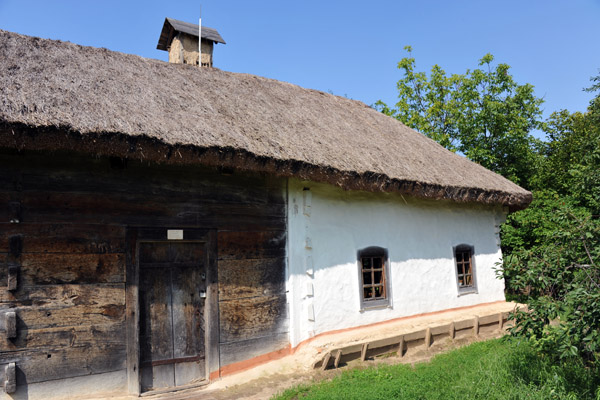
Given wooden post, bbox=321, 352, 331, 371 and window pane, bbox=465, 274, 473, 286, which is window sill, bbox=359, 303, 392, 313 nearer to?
wooden post, bbox=321, 352, 331, 371

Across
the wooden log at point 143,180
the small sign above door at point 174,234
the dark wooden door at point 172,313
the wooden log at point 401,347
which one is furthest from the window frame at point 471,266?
the small sign above door at point 174,234

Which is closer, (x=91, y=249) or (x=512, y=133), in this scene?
(x=91, y=249)

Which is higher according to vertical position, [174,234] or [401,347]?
[174,234]

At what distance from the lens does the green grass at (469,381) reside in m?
4.71

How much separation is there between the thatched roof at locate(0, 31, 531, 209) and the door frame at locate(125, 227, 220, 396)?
92 centimetres

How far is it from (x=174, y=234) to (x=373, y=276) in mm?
3381

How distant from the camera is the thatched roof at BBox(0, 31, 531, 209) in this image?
440 centimetres

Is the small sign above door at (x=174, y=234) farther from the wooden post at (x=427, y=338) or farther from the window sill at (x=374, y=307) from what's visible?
the wooden post at (x=427, y=338)

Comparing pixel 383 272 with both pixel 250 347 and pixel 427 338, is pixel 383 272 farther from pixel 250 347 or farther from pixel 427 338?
pixel 250 347

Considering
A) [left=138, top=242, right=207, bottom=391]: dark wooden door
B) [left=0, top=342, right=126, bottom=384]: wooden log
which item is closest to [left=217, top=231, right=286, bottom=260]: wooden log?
[left=138, top=242, right=207, bottom=391]: dark wooden door

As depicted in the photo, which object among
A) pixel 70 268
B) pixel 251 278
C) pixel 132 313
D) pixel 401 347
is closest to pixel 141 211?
pixel 70 268

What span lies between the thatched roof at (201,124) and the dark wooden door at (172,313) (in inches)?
46.6

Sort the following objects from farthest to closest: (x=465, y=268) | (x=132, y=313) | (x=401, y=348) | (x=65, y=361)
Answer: (x=465, y=268) → (x=401, y=348) → (x=132, y=313) → (x=65, y=361)

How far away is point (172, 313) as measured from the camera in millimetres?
5250
